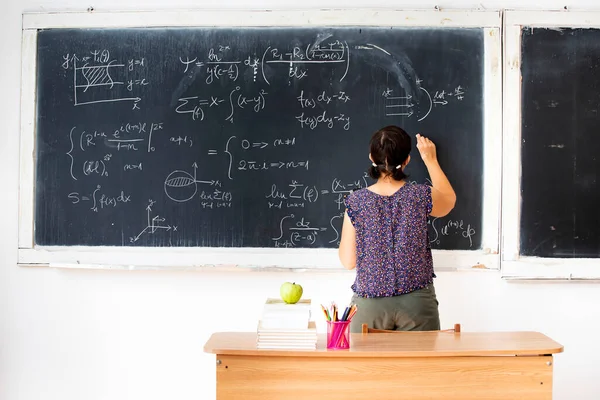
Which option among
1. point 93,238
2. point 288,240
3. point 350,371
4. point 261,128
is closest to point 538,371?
point 350,371

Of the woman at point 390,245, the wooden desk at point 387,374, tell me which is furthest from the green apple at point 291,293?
the woman at point 390,245

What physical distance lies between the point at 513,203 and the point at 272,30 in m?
1.63

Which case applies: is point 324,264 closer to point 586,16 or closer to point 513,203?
point 513,203

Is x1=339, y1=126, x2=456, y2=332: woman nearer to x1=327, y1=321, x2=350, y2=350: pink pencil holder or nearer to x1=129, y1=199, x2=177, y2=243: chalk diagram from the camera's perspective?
x1=327, y1=321, x2=350, y2=350: pink pencil holder

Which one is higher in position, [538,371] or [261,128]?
[261,128]

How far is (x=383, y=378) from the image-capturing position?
88.3 inches

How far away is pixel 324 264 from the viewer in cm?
353

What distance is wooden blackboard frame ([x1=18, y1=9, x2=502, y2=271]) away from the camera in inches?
138

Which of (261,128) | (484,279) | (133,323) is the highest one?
(261,128)

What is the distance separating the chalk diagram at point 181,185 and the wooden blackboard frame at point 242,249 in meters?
0.30

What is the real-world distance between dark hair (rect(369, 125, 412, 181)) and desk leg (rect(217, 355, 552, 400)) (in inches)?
35.1

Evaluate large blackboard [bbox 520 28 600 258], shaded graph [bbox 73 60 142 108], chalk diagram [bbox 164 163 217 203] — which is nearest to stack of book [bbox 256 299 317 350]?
chalk diagram [bbox 164 163 217 203]

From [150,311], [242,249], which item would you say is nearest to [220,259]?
[242,249]

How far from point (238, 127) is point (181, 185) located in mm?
454
